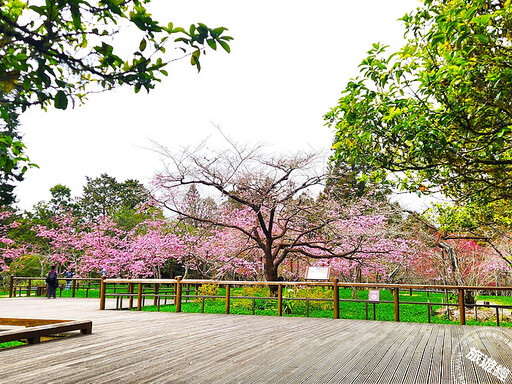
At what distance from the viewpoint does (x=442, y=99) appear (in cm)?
487

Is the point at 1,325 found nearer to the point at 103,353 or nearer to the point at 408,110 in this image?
the point at 103,353

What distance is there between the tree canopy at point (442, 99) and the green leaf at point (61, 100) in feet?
10.9

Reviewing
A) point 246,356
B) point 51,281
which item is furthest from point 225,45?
point 51,281

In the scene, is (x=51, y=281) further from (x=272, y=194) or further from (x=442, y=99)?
(x=442, y=99)

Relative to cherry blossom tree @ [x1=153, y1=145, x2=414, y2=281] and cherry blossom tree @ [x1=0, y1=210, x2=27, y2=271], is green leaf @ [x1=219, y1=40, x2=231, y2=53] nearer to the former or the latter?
cherry blossom tree @ [x1=153, y1=145, x2=414, y2=281]

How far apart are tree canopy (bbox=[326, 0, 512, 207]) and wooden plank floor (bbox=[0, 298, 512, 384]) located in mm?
2187

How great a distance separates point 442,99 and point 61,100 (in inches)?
171

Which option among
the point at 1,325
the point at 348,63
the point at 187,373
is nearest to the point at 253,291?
the point at 1,325

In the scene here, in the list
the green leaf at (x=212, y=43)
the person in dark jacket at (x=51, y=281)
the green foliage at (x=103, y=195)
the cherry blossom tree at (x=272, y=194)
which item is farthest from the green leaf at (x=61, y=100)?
the green foliage at (x=103, y=195)

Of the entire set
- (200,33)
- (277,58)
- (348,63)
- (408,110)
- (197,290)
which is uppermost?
(277,58)

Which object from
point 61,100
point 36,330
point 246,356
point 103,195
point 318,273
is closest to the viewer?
point 61,100

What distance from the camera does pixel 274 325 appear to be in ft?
22.3

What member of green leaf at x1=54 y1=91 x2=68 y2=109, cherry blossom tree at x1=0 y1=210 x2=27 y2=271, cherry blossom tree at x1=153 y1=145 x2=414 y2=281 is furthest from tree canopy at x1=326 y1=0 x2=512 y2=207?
cherry blossom tree at x1=0 y1=210 x2=27 y2=271

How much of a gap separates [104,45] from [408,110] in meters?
3.72
